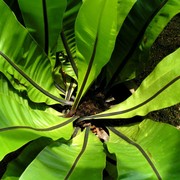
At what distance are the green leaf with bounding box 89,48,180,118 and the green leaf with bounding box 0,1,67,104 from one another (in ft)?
0.67

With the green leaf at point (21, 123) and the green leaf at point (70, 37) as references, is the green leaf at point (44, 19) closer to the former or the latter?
the green leaf at point (70, 37)

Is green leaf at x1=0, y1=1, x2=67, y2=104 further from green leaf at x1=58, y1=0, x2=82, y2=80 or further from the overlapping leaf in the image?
the overlapping leaf

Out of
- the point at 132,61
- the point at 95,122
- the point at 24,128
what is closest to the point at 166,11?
Answer: the point at 132,61

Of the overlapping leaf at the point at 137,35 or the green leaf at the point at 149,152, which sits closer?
the green leaf at the point at 149,152

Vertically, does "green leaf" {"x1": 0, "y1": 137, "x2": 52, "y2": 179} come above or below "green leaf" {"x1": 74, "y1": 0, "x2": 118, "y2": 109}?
below

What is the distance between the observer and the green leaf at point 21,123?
110 cm

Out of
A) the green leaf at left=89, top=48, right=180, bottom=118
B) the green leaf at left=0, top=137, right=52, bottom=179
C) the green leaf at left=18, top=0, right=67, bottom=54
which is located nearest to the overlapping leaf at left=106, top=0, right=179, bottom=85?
the green leaf at left=89, top=48, right=180, bottom=118

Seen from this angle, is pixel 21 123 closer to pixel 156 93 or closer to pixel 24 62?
pixel 24 62

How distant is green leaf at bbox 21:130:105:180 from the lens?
3.64ft

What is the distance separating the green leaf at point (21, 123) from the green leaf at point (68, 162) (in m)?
0.04

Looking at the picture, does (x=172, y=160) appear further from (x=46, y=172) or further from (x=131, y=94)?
(x=131, y=94)

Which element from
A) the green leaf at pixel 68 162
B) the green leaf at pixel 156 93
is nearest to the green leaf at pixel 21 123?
the green leaf at pixel 68 162

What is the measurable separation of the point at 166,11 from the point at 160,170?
0.53 meters

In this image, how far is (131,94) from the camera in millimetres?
1568
